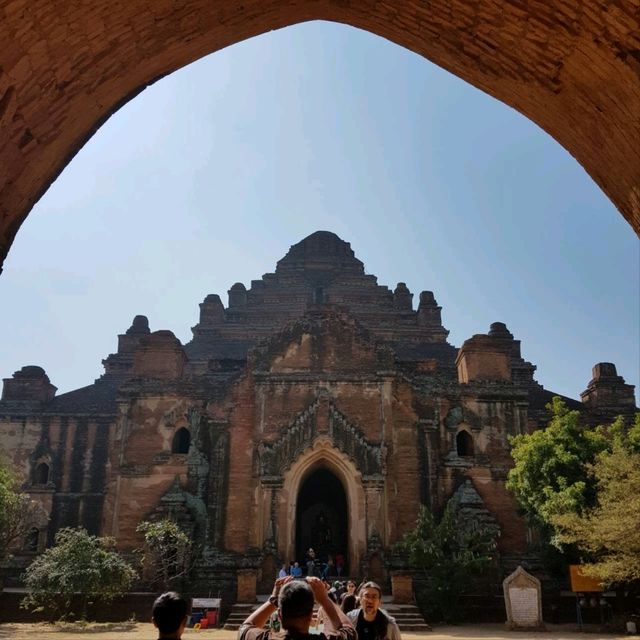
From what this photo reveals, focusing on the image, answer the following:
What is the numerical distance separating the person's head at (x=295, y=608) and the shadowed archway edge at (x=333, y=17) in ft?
8.27

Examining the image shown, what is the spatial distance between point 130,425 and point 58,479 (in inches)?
A: 217

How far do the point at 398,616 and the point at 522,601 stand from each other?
3102 mm

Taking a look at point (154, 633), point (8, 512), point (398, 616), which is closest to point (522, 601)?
point (398, 616)

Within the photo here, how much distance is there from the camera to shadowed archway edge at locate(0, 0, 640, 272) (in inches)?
138

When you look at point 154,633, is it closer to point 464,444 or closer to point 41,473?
point 464,444

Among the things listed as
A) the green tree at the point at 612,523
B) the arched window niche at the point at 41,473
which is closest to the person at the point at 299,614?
the green tree at the point at 612,523

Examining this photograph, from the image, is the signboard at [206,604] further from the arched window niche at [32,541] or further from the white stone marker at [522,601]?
the arched window niche at [32,541]

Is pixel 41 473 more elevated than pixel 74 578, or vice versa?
pixel 41 473

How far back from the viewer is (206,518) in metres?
20.3

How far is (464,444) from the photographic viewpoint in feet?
72.3

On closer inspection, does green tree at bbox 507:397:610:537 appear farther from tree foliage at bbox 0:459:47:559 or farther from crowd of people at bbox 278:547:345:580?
tree foliage at bbox 0:459:47:559

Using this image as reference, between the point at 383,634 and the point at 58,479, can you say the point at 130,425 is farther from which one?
the point at 383,634

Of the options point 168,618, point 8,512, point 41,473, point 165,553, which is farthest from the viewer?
point 41,473

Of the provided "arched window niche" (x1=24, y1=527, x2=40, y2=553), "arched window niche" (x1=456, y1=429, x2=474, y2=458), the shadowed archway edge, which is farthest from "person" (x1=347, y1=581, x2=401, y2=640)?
"arched window niche" (x1=24, y1=527, x2=40, y2=553)
